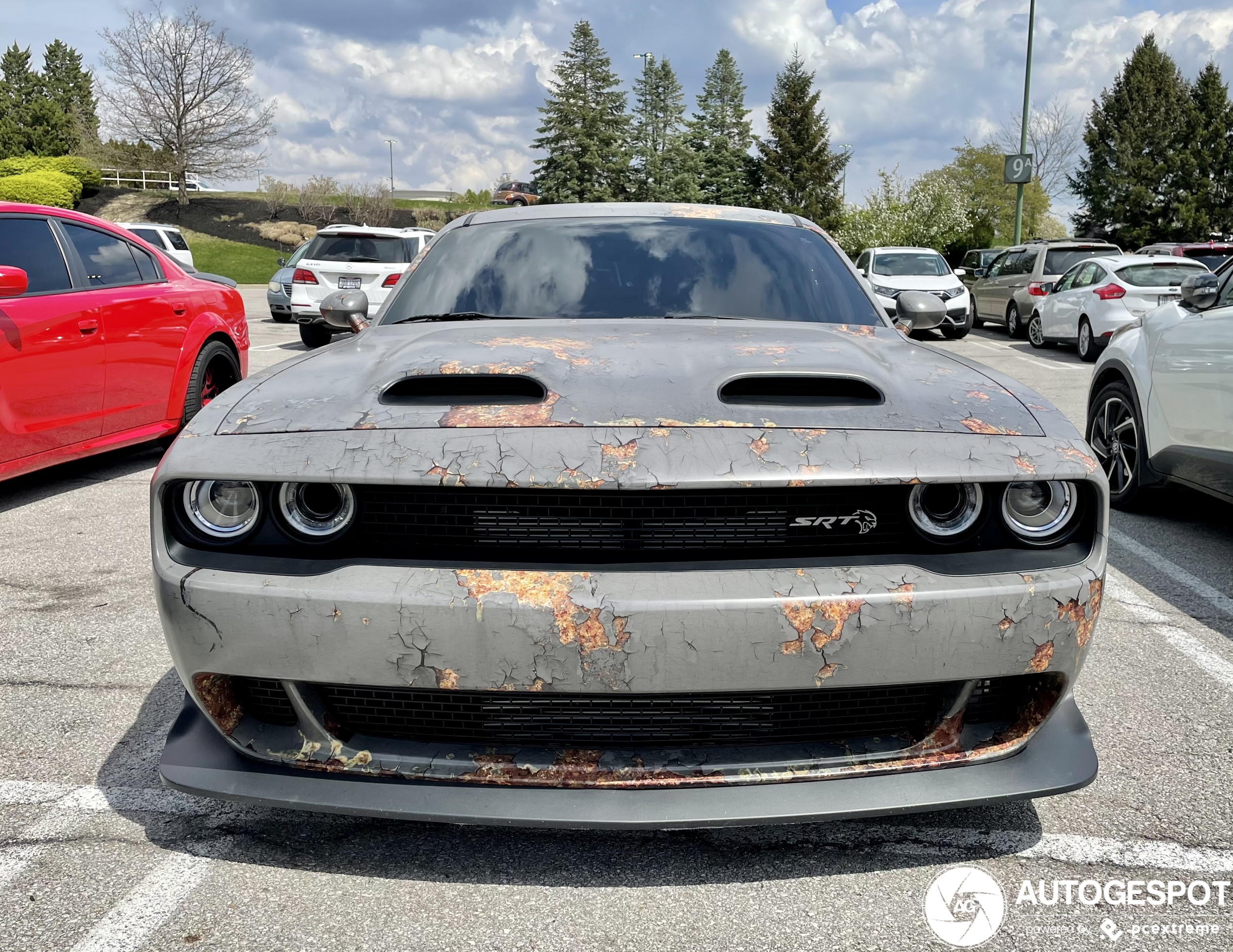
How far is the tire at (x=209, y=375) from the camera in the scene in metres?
6.78

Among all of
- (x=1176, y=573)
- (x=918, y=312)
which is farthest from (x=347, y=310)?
(x=1176, y=573)

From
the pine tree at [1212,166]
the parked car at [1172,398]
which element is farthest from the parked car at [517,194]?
the parked car at [1172,398]

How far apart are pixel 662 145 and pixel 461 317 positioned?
71385mm

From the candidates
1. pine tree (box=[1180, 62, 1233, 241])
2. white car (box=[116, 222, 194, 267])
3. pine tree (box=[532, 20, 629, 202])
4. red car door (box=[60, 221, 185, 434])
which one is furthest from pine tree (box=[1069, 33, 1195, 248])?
red car door (box=[60, 221, 185, 434])

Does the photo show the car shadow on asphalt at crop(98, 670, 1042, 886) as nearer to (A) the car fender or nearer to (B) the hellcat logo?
(B) the hellcat logo

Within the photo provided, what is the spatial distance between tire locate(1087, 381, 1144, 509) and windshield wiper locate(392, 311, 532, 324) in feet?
12.5

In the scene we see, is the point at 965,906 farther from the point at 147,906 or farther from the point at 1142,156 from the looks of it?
the point at 1142,156

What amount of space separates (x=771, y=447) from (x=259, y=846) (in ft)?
4.81

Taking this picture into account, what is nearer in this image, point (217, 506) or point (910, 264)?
point (217, 506)

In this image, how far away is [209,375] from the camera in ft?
23.7

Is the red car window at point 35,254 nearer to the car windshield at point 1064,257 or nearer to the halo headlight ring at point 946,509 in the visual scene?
the halo headlight ring at point 946,509

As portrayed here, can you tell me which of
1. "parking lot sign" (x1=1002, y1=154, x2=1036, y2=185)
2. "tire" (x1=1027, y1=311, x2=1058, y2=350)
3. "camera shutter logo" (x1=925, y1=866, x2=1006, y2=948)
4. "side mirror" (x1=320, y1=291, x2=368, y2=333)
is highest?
"parking lot sign" (x1=1002, y1=154, x2=1036, y2=185)

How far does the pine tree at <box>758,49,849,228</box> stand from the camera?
63.5m

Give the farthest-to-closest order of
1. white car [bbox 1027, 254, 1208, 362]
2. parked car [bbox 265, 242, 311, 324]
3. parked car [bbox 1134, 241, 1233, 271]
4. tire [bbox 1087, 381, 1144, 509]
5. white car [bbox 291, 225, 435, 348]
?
parked car [bbox 1134, 241, 1233, 271] → parked car [bbox 265, 242, 311, 324] → white car [bbox 291, 225, 435, 348] → white car [bbox 1027, 254, 1208, 362] → tire [bbox 1087, 381, 1144, 509]
